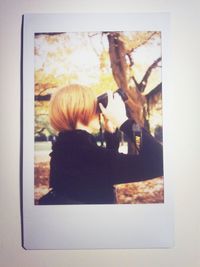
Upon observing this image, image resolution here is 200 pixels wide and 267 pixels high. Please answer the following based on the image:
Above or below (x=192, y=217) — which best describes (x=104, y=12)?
above

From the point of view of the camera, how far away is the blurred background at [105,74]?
0.89 meters

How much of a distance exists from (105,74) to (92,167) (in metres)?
0.30

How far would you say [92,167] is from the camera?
0.90 m

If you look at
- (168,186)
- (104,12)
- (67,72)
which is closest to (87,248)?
(168,186)

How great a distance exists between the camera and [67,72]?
2.97ft

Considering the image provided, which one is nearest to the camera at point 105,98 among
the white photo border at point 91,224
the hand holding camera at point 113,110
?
the hand holding camera at point 113,110

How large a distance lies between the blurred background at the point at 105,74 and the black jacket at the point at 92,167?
0.02 metres

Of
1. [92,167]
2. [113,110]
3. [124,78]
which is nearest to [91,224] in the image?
[92,167]

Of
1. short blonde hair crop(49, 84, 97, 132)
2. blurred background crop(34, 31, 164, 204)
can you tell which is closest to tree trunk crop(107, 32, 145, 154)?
blurred background crop(34, 31, 164, 204)

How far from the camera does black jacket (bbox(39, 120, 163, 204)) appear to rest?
2.92 feet

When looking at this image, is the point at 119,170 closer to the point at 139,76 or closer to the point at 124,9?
the point at 139,76

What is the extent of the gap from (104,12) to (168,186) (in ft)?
1.95

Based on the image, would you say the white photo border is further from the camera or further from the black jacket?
the camera

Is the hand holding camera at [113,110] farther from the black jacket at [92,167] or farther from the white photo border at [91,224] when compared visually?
the white photo border at [91,224]
